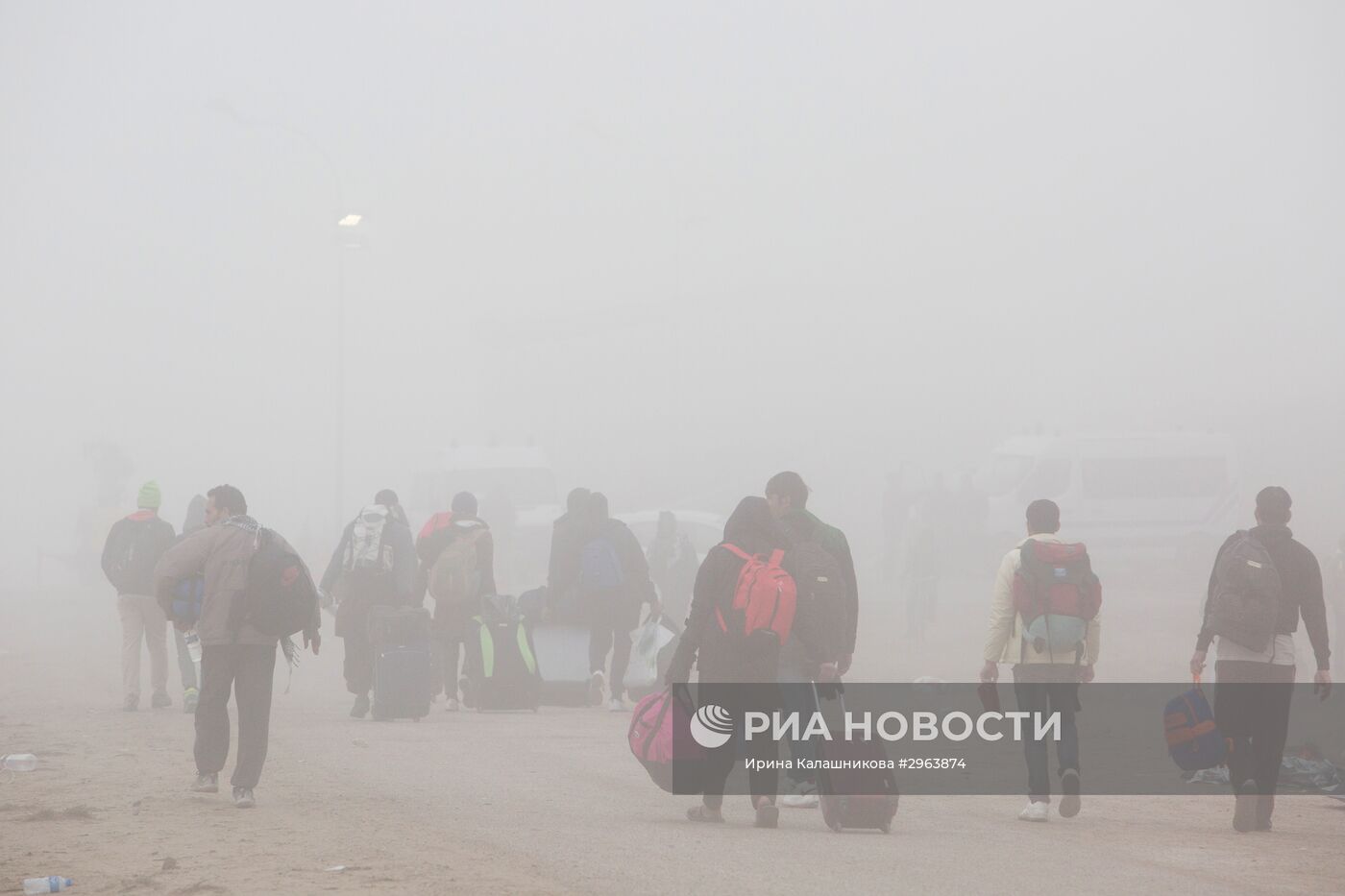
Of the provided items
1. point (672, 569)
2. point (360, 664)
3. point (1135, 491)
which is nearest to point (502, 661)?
point (360, 664)

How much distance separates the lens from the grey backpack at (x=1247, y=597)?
8.51m

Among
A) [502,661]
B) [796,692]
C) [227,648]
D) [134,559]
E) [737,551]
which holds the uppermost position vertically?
[737,551]

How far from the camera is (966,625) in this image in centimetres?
2617

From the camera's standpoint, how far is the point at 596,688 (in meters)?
14.8

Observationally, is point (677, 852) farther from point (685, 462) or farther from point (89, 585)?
point (685, 462)

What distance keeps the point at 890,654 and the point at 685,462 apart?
4593cm

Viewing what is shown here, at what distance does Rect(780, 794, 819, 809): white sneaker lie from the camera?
890 cm

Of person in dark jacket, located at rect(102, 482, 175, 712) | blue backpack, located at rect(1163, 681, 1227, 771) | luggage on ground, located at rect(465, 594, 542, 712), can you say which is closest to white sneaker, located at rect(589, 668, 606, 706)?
luggage on ground, located at rect(465, 594, 542, 712)

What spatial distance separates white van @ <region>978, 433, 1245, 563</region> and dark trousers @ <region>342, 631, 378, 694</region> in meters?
21.1

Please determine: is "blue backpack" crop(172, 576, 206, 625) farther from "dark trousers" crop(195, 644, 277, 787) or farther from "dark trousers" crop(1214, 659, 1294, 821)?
"dark trousers" crop(1214, 659, 1294, 821)

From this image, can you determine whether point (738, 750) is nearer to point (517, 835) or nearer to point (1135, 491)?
point (517, 835)

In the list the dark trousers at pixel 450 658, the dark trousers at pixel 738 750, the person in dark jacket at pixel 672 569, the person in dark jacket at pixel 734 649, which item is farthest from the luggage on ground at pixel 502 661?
the person in dark jacket at pixel 734 649

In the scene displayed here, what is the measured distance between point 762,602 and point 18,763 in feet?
16.8

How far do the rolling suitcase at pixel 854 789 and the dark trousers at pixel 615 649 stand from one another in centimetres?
636
